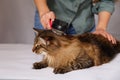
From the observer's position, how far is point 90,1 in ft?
4.37

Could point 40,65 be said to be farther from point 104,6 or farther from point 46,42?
point 104,6

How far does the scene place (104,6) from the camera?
129 centimetres

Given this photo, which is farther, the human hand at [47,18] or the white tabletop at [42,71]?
the human hand at [47,18]

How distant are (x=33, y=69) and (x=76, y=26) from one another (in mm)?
392

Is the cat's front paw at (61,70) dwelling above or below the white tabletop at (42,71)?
above

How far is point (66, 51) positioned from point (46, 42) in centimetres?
7

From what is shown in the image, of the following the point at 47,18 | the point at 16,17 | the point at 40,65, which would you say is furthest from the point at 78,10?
the point at 16,17

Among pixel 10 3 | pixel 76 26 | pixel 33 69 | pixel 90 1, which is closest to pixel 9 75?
pixel 33 69

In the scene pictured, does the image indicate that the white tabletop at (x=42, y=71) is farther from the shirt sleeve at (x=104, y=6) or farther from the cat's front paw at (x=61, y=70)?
the shirt sleeve at (x=104, y=6)

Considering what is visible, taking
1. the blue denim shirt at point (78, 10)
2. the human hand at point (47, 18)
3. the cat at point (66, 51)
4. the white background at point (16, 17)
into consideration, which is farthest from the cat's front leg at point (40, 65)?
the white background at point (16, 17)

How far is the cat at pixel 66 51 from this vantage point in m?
0.93

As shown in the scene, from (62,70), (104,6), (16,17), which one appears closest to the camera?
(62,70)

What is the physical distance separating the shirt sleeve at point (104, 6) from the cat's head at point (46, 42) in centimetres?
42

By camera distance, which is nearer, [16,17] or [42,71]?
[42,71]
